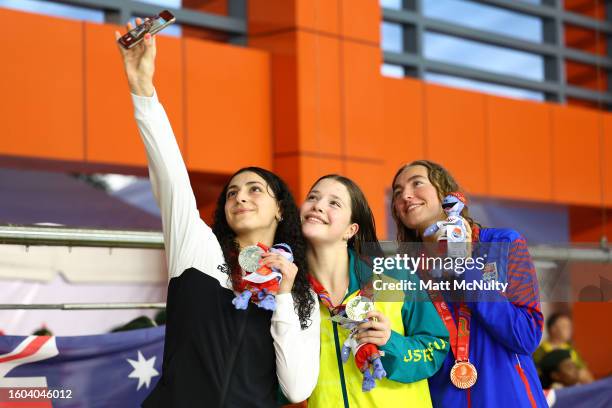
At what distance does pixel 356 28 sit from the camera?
30.1 ft

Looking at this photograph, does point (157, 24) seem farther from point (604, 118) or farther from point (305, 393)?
point (604, 118)

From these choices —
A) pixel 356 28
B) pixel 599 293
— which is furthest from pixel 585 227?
pixel 599 293

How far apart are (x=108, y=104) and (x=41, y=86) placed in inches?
23.9

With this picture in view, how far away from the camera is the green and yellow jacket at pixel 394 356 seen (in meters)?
2.83

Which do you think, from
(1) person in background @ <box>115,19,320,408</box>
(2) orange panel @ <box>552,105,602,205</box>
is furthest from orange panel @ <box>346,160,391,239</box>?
(1) person in background @ <box>115,19,320,408</box>

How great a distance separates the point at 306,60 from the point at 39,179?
2.80 m

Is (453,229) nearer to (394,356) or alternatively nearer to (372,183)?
(394,356)

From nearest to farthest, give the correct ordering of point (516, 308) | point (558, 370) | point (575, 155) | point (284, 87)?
point (516, 308)
point (558, 370)
point (284, 87)
point (575, 155)

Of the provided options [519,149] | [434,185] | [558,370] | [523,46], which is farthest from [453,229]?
[523,46]

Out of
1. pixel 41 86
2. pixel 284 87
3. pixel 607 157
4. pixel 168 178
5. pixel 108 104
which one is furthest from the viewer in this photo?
pixel 607 157

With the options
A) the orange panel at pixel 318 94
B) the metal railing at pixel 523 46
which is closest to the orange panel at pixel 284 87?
the orange panel at pixel 318 94

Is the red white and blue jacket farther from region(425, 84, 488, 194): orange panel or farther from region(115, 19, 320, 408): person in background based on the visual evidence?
region(425, 84, 488, 194): orange panel

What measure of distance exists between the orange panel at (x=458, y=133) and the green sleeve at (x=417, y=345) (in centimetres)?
731

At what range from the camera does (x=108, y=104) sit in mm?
7941
